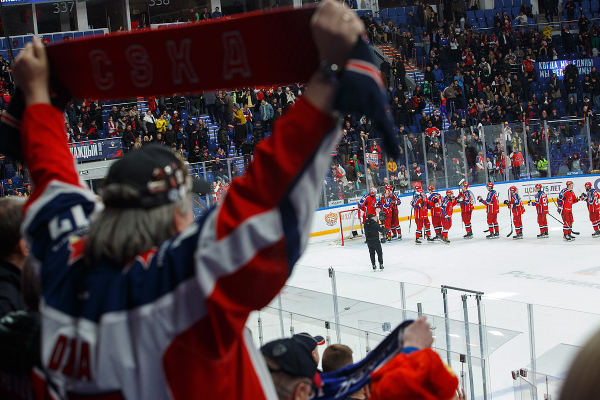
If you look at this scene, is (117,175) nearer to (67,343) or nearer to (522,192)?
(67,343)

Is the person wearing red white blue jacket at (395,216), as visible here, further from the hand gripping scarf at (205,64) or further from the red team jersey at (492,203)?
the hand gripping scarf at (205,64)

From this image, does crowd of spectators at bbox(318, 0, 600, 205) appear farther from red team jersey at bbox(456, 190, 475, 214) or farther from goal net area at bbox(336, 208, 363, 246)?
red team jersey at bbox(456, 190, 475, 214)

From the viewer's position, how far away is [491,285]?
1090cm

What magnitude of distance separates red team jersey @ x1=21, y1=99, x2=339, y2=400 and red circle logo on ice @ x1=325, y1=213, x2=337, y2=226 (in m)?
16.1

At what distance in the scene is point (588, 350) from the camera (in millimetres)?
741

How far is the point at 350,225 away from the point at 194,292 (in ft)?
53.5

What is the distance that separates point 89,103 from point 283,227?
62.2 feet

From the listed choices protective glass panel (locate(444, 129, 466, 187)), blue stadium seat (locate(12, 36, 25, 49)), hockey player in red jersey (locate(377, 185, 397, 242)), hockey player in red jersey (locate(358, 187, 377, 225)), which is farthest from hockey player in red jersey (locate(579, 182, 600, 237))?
blue stadium seat (locate(12, 36, 25, 49))

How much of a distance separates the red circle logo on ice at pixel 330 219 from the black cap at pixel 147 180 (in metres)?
16.1

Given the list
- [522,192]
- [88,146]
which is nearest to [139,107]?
[88,146]

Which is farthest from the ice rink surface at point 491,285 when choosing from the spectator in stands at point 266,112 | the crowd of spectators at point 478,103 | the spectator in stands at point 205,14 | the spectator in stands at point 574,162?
the spectator in stands at point 205,14

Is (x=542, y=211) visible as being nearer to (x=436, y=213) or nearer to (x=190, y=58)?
(x=436, y=213)

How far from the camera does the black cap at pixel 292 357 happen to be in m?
1.67

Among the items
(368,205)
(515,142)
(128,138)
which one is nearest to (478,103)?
(515,142)
